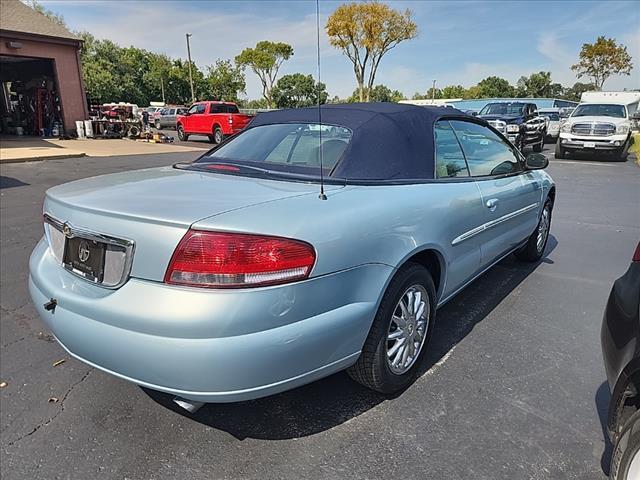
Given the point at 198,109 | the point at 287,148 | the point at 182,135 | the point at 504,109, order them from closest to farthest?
the point at 287,148
the point at 504,109
the point at 198,109
the point at 182,135

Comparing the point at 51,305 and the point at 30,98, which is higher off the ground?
the point at 30,98

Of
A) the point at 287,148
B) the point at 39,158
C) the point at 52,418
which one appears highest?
the point at 287,148

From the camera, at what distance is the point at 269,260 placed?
1.79 m

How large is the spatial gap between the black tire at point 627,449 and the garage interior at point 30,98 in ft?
76.8

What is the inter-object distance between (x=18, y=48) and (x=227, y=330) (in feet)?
71.0

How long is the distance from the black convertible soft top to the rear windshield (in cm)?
7

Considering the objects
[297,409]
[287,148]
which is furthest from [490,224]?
[297,409]

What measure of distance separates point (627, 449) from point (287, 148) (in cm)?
234

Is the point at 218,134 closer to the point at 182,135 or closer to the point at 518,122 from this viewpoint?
the point at 182,135

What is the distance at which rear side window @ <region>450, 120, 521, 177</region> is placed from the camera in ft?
11.0

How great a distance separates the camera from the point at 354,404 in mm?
2510

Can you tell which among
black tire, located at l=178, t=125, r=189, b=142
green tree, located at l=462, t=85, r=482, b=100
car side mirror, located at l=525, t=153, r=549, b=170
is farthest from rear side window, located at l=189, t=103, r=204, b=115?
green tree, located at l=462, t=85, r=482, b=100

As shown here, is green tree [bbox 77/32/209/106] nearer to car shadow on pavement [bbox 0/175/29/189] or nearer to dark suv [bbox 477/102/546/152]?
car shadow on pavement [bbox 0/175/29/189]

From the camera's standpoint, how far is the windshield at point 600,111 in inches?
590
